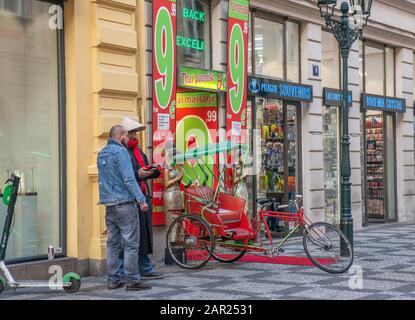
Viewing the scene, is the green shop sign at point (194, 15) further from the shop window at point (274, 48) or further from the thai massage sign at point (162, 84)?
the shop window at point (274, 48)

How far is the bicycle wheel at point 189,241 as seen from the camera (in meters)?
11.1

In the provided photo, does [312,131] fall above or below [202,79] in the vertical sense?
below

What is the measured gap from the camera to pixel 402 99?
20.2 m

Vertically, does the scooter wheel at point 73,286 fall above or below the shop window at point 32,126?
below

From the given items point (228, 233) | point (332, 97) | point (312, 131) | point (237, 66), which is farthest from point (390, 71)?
point (228, 233)

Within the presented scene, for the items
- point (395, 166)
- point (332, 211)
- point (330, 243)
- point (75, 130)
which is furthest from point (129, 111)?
point (395, 166)

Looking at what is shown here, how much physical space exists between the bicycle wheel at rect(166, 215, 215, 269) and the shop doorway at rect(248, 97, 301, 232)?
386cm

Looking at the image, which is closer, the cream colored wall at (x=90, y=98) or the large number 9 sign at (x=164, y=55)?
the cream colored wall at (x=90, y=98)

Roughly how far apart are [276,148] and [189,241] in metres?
5.23

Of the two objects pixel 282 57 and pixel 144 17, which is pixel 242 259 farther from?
pixel 282 57

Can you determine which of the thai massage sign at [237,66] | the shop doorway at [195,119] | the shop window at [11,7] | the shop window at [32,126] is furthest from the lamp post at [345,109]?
the shop window at [11,7]

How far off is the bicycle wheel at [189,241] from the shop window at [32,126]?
1.57 meters

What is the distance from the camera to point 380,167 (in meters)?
19.8

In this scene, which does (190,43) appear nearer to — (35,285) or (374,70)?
(35,285)
